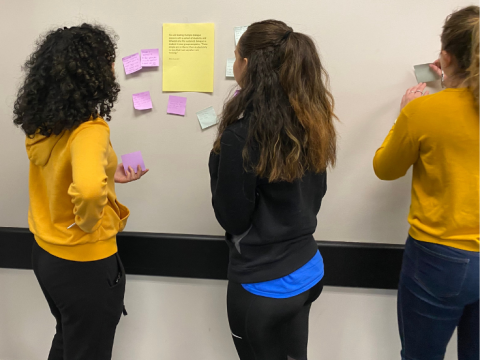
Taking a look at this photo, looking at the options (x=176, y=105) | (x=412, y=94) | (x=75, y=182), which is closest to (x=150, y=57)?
(x=176, y=105)

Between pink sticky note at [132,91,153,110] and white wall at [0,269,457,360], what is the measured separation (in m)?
0.77

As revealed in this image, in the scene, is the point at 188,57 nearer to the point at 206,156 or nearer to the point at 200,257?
the point at 206,156

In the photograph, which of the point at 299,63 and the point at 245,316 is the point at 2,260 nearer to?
the point at 245,316

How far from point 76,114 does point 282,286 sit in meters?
0.72

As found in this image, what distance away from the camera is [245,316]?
2.98ft

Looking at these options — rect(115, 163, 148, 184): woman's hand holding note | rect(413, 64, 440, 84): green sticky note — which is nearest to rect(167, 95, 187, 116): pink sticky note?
rect(115, 163, 148, 184): woman's hand holding note

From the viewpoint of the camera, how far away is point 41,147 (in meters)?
0.93

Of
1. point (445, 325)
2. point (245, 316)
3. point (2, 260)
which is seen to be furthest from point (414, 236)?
point (2, 260)

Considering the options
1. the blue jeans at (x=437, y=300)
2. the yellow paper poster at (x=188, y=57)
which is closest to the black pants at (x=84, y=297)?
the yellow paper poster at (x=188, y=57)

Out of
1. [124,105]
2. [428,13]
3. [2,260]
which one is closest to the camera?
[428,13]

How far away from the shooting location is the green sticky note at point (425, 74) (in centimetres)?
124

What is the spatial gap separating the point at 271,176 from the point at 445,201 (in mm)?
492

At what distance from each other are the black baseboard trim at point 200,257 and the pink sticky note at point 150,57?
0.72 meters

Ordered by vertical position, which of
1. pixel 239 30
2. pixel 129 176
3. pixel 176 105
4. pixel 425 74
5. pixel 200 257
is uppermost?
pixel 239 30
